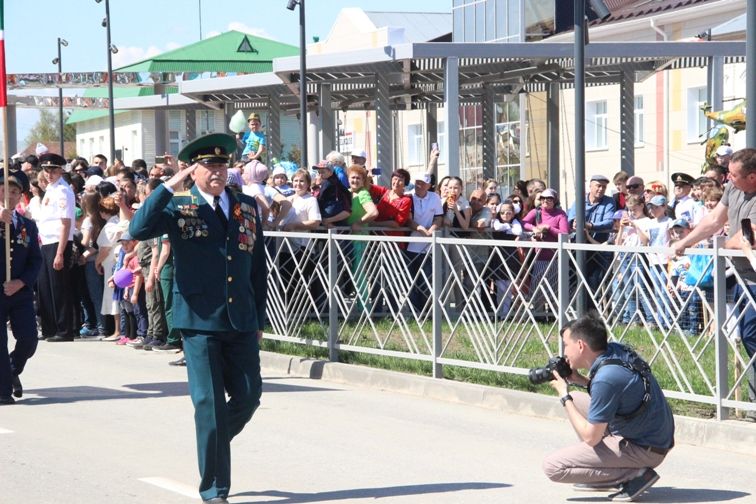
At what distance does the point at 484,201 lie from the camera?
16.9m

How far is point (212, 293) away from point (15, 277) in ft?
14.8

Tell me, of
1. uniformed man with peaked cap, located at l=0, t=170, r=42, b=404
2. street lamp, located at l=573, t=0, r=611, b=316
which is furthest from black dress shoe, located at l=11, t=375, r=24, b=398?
street lamp, located at l=573, t=0, r=611, b=316

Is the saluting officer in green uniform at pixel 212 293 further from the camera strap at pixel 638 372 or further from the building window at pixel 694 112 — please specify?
the building window at pixel 694 112

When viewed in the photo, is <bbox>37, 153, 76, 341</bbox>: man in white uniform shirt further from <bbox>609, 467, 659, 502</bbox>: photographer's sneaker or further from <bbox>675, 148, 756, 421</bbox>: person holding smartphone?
<bbox>609, 467, 659, 502</bbox>: photographer's sneaker

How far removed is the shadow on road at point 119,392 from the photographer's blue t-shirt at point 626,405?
515cm

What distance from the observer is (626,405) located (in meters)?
7.38

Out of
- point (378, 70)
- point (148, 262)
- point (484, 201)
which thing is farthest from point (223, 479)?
point (378, 70)

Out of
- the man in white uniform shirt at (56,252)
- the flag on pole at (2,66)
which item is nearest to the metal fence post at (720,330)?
the flag on pole at (2,66)

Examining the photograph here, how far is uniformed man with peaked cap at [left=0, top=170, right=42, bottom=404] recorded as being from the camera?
11.3m

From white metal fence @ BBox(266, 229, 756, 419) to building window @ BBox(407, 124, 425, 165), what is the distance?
35984 mm

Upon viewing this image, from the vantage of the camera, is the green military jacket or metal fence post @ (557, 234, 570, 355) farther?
Result: metal fence post @ (557, 234, 570, 355)

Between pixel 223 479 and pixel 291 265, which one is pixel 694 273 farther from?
pixel 291 265

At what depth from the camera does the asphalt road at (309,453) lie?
25.4ft

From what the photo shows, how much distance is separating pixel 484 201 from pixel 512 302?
5.47m
